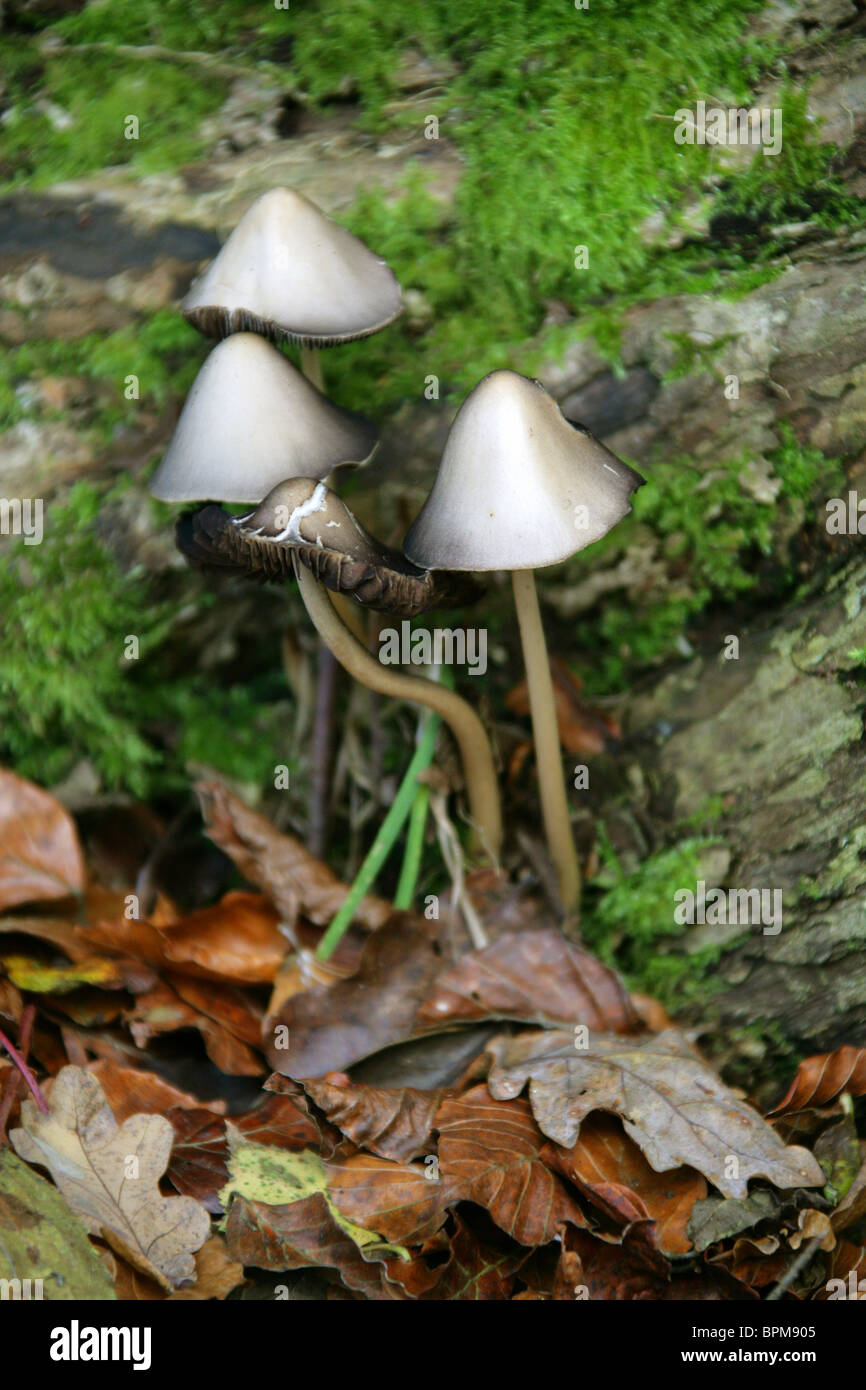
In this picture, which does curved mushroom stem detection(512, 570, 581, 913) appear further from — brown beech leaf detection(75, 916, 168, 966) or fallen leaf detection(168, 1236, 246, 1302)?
fallen leaf detection(168, 1236, 246, 1302)

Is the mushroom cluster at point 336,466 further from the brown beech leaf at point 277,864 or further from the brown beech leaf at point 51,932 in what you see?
the brown beech leaf at point 51,932

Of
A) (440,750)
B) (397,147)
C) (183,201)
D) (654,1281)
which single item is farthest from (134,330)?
(654,1281)

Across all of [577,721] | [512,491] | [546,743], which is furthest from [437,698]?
[512,491]

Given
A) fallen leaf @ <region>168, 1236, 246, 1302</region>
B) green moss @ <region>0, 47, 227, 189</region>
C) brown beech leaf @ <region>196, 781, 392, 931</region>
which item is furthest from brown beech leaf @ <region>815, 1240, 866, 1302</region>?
green moss @ <region>0, 47, 227, 189</region>

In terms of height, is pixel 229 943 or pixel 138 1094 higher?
pixel 229 943

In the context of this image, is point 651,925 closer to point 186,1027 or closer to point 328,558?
point 186,1027

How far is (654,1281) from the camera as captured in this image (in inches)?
86.5

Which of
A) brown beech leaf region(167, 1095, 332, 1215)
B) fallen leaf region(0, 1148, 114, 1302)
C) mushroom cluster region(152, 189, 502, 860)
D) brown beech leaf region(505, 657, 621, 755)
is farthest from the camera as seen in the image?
brown beech leaf region(505, 657, 621, 755)

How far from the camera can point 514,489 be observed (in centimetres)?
229

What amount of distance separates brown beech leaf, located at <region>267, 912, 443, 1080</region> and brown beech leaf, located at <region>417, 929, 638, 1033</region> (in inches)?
2.9

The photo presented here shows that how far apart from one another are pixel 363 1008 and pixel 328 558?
3.70ft

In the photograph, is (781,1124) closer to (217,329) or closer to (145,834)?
(145,834)

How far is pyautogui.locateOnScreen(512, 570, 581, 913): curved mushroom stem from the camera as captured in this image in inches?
104
